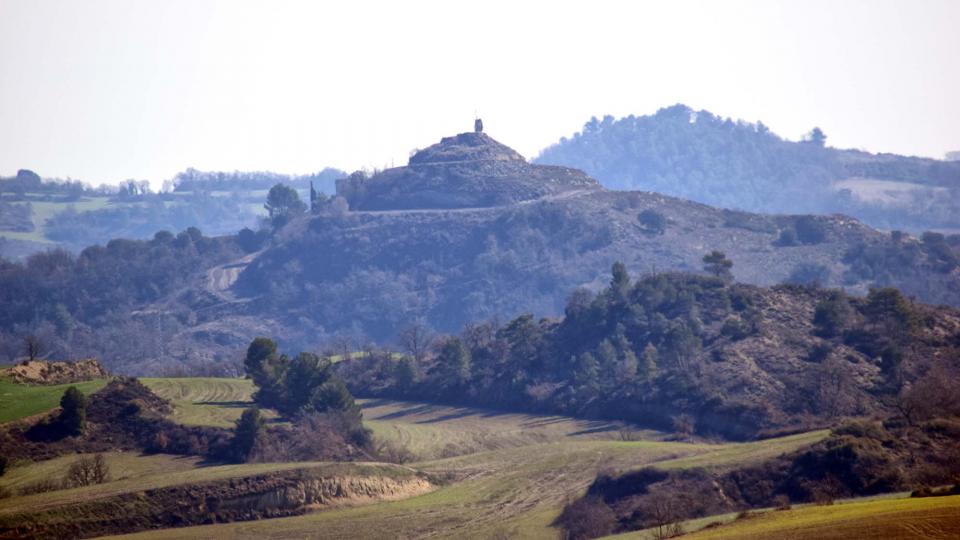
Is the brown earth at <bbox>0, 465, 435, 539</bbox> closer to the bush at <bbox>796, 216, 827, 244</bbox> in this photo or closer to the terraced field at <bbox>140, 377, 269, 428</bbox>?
the terraced field at <bbox>140, 377, 269, 428</bbox>

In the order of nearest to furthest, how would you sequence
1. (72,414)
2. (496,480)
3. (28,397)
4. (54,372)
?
(496,480)
(72,414)
(28,397)
(54,372)

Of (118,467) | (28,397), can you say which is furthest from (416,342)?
(118,467)

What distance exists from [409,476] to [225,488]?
1065 centimetres

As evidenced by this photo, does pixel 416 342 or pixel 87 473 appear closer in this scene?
pixel 87 473

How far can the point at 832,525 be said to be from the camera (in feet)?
136

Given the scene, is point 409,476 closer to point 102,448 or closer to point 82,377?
point 102,448

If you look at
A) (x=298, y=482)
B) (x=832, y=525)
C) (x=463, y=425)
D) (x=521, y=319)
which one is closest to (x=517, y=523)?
(x=298, y=482)

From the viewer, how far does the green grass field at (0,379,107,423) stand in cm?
7562

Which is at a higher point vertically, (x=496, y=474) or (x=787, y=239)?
(x=787, y=239)

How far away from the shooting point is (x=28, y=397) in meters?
78.9

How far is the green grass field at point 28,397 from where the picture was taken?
75.6 m

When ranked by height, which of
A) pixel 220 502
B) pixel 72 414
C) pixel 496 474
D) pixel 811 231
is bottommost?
pixel 496 474

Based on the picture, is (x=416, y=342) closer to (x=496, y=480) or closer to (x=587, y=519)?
(x=496, y=480)

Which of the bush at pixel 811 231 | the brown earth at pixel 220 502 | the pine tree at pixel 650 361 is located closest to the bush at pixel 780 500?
the brown earth at pixel 220 502
